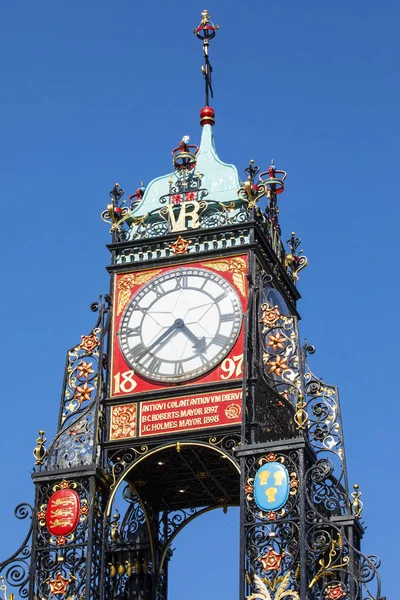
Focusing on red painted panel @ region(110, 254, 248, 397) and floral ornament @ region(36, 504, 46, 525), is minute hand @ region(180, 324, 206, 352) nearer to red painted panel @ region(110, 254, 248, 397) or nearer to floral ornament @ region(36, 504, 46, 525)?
red painted panel @ region(110, 254, 248, 397)

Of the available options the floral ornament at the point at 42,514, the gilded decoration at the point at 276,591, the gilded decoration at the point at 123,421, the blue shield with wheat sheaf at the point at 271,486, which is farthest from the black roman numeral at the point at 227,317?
the gilded decoration at the point at 276,591

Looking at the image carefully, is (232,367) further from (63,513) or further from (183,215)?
(63,513)

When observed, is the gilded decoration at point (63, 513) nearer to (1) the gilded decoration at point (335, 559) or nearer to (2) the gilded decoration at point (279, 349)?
(2) the gilded decoration at point (279, 349)

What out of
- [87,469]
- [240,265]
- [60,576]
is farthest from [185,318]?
[60,576]

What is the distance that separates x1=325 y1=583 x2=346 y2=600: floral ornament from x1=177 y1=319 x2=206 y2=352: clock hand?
3.90 metres

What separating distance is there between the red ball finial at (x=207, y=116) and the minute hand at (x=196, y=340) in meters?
4.14

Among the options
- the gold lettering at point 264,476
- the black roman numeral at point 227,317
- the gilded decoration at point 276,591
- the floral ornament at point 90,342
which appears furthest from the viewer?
the floral ornament at point 90,342

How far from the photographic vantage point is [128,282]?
24.2 metres

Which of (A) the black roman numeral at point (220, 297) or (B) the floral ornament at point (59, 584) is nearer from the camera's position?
(B) the floral ornament at point (59, 584)

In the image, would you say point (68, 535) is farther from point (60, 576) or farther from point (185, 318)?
point (185, 318)

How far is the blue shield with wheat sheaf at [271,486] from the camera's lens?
843 inches

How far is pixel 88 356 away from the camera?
77.5 ft

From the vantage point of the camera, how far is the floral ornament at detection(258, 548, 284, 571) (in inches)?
826

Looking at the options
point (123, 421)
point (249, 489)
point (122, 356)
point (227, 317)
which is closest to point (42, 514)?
point (123, 421)
